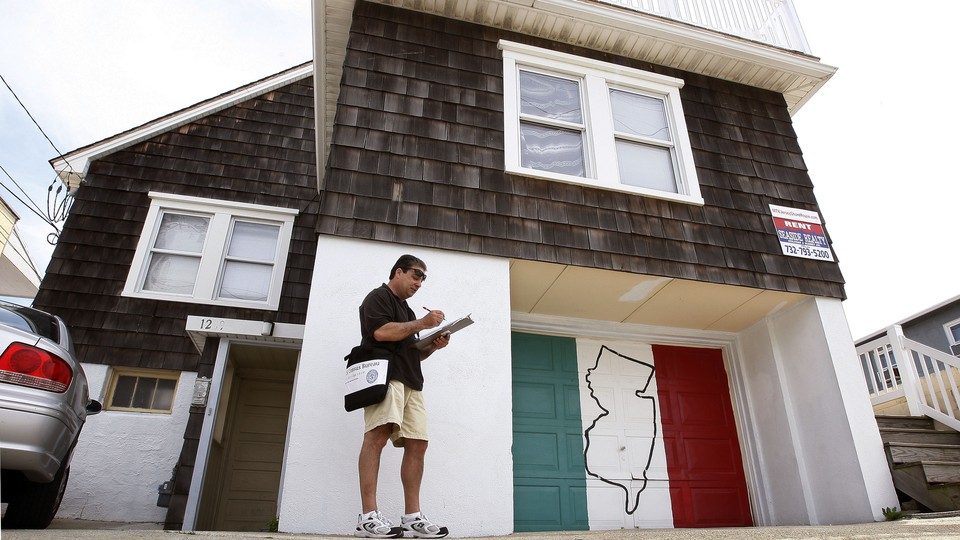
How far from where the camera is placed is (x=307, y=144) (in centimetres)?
839

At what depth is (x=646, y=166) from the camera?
569cm

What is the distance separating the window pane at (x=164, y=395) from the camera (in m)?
6.45

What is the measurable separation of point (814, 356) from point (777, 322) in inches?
22.9

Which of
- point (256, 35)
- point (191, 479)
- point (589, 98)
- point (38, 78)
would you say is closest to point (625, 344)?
point (589, 98)

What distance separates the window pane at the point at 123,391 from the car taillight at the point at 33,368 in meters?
4.23

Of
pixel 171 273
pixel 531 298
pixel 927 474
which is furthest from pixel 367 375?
pixel 171 273

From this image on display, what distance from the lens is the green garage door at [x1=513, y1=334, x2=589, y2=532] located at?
498cm

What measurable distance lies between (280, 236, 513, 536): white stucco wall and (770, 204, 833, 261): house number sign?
299 cm

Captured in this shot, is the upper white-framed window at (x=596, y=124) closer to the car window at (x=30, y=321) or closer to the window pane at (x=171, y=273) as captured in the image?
the car window at (x=30, y=321)

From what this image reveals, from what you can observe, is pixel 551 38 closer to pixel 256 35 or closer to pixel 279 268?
Result: pixel 279 268

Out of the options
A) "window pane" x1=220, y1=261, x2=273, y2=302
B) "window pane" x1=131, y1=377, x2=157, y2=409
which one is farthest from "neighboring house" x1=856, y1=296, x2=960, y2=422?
"window pane" x1=131, y1=377, x2=157, y2=409

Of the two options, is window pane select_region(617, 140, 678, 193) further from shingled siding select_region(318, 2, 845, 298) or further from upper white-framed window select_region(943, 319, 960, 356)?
upper white-framed window select_region(943, 319, 960, 356)

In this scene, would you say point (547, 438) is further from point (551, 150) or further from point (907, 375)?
point (907, 375)

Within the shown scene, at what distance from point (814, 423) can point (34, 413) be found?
19.1 feet
